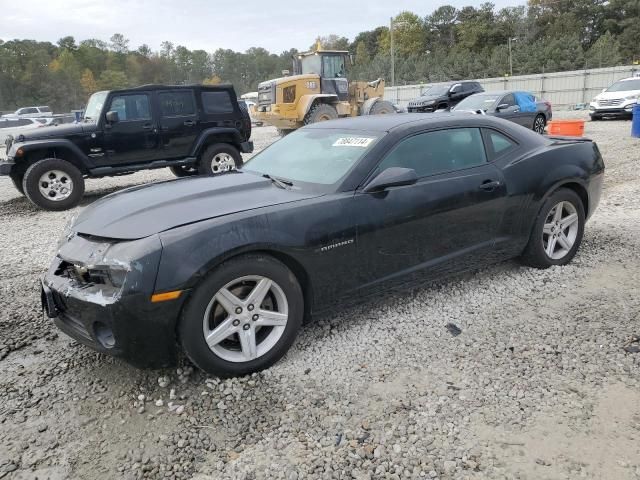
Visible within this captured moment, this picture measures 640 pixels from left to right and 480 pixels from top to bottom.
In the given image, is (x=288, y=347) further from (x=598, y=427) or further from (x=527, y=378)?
(x=598, y=427)

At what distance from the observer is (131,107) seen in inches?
354

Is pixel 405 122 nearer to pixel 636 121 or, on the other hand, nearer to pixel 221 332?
pixel 221 332

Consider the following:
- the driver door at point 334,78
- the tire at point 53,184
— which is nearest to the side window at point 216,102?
the tire at point 53,184

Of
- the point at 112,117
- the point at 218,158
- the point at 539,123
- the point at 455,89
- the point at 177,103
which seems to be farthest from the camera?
the point at 455,89

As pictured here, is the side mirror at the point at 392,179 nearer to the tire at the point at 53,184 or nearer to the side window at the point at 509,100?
the tire at the point at 53,184

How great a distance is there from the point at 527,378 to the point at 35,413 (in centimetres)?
275

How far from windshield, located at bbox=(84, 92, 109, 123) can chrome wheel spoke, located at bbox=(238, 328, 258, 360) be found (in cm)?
720

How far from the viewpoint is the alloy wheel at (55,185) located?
833 cm

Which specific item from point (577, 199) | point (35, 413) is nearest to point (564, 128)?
point (577, 199)

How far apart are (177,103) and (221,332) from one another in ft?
24.3

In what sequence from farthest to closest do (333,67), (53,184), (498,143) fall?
(333,67) < (53,184) < (498,143)

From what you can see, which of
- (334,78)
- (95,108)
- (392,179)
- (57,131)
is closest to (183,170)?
(95,108)

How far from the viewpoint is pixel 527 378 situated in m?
2.95

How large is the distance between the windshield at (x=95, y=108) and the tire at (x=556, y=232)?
747 centimetres
